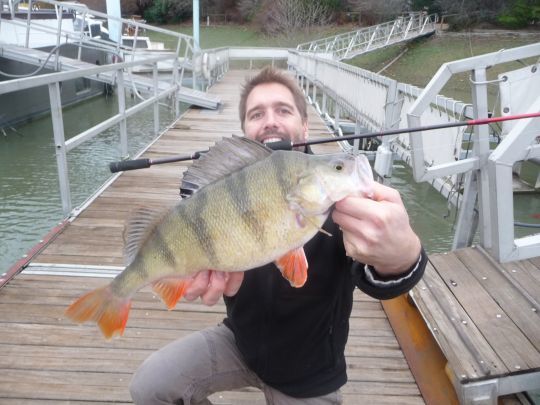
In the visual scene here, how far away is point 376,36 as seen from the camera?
100ft

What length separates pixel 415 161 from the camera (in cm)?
327

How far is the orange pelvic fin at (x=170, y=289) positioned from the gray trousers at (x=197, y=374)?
0.46m

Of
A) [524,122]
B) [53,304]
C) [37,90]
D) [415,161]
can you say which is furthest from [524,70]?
[37,90]

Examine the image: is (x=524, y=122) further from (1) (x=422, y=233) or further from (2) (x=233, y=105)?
(2) (x=233, y=105)

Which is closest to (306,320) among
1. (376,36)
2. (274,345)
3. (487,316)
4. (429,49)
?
(274,345)

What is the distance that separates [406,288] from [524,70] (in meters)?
2.58

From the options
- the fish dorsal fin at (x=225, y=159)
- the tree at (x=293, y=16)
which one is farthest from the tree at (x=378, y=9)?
the fish dorsal fin at (x=225, y=159)

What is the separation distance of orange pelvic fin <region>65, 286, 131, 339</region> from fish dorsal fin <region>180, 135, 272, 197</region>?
0.47 meters

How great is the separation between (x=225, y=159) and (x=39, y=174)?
7.83 meters

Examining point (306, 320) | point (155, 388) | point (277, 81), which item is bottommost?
point (155, 388)

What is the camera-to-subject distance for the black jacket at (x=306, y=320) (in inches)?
73.0

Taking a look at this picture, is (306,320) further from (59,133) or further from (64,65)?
(64,65)

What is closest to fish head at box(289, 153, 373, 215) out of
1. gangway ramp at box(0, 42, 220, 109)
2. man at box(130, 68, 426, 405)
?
man at box(130, 68, 426, 405)

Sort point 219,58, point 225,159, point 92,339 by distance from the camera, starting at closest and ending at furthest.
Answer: point 225,159 → point 92,339 → point 219,58
